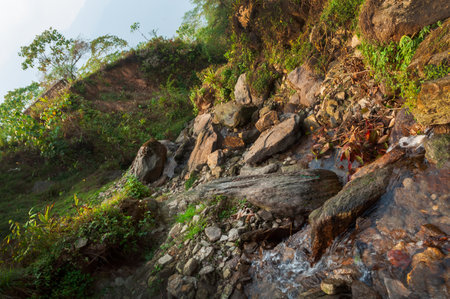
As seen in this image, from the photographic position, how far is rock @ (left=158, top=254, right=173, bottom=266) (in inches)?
144

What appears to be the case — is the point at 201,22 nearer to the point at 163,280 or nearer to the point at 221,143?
the point at 221,143

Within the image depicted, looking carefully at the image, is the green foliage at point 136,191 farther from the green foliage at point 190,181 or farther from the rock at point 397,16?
the rock at point 397,16

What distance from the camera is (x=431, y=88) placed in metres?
2.87

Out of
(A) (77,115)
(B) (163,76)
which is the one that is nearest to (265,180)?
(A) (77,115)

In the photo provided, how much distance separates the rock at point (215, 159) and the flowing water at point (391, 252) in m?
3.09

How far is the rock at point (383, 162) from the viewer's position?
10.6ft

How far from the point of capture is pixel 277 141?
205 inches

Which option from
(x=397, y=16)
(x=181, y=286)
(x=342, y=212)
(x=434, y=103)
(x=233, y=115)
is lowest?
(x=181, y=286)

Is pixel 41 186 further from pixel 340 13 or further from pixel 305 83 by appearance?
pixel 340 13

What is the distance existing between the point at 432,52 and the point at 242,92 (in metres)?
5.04

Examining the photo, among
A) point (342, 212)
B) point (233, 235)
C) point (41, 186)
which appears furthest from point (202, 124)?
point (41, 186)

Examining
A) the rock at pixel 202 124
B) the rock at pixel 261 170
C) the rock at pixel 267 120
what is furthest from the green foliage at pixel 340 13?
the rock at pixel 202 124

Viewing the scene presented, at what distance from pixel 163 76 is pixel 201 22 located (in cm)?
448

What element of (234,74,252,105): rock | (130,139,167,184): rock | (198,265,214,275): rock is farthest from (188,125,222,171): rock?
(198,265,214,275): rock
